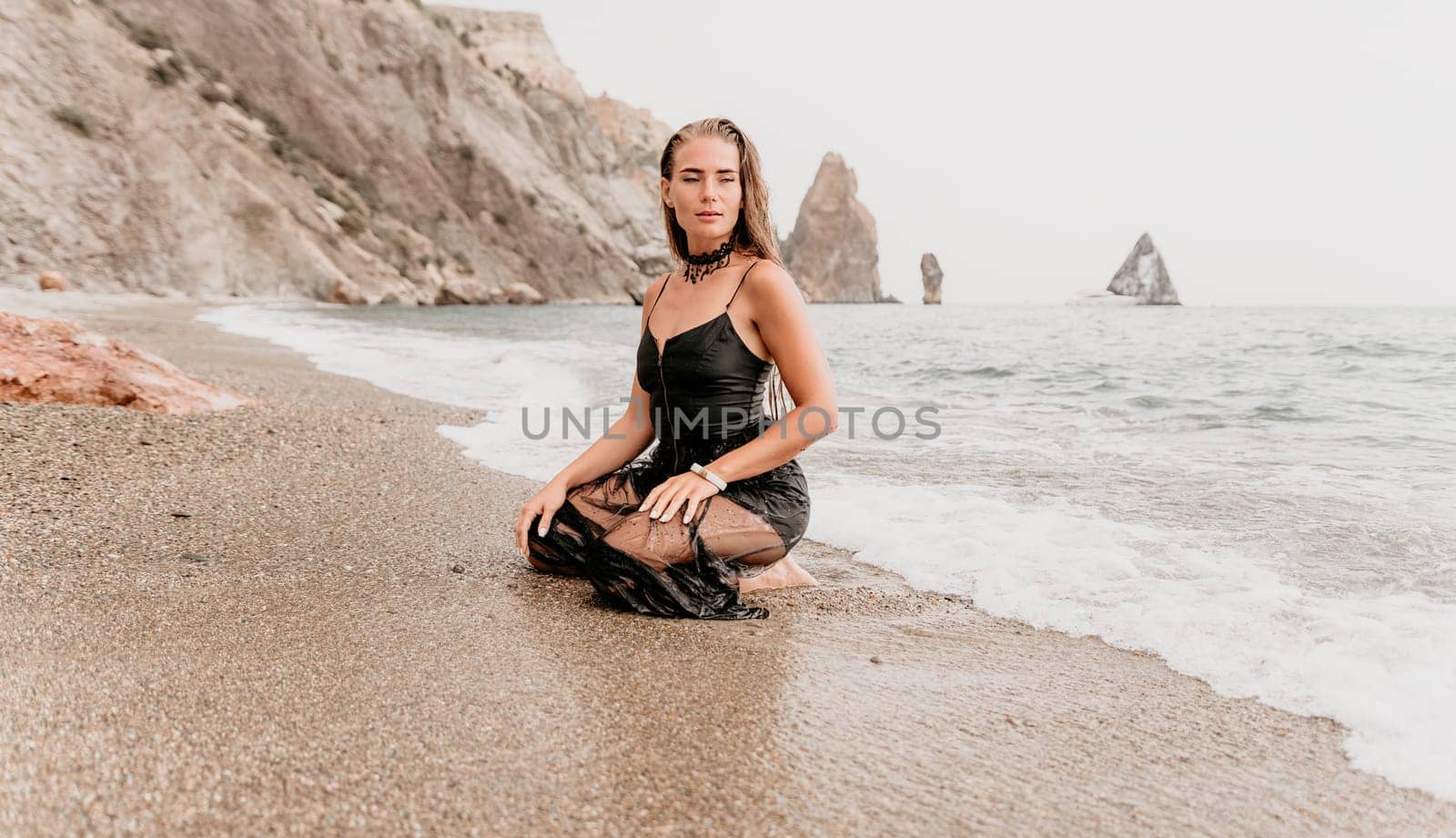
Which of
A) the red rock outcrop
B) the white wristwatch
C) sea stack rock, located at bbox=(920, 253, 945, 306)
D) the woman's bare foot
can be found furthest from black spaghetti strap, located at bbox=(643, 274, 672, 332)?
sea stack rock, located at bbox=(920, 253, 945, 306)

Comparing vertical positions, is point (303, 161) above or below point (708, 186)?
above

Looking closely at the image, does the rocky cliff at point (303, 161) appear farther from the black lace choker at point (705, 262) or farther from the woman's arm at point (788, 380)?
the woman's arm at point (788, 380)

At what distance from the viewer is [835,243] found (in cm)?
11619

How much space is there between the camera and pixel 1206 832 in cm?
167

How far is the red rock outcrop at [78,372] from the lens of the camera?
18.3ft

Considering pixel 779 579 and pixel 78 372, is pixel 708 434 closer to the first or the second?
pixel 779 579

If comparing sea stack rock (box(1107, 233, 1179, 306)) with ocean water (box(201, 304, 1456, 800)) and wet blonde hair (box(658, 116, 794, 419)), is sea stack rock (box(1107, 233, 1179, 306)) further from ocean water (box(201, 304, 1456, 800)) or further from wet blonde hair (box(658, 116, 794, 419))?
wet blonde hair (box(658, 116, 794, 419))

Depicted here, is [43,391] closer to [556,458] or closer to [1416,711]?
[556,458]

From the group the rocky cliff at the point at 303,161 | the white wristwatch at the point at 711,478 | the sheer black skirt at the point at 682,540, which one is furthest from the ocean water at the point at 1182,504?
the rocky cliff at the point at 303,161

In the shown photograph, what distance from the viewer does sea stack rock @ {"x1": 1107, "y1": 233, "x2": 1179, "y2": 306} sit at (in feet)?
260

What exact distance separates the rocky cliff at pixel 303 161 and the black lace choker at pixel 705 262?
29.3m

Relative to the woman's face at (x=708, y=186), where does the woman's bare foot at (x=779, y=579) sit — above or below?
below

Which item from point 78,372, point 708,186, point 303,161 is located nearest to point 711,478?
point 708,186

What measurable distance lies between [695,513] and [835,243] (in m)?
116
